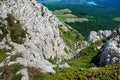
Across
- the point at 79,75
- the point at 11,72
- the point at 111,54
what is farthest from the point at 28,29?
the point at 79,75

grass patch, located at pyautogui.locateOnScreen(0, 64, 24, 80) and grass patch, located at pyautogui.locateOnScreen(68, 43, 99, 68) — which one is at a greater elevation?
grass patch, located at pyautogui.locateOnScreen(0, 64, 24, 80)

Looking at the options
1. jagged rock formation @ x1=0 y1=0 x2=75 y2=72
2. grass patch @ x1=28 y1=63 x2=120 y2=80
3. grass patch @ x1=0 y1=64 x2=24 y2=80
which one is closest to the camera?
grass patch @ x1=28 y1=63 x2=120 y2=80

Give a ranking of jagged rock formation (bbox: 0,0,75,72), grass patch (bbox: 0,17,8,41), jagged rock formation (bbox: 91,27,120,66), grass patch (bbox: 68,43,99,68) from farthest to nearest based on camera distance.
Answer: jagged rock formation (bbox: 0,0,75,72), grass patch (bbox: 0,17,8,41), grass patch (bbox: 68,43,99,68), jagged rock formation (bbox: 91,27,120,66)

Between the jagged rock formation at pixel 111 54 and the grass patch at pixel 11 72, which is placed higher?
the grass patch at pixel 11 72

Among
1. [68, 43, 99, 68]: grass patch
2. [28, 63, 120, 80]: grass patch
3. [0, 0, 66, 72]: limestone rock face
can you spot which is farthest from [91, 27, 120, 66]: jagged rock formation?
[0, 0, 66, 72]: limestone rock face

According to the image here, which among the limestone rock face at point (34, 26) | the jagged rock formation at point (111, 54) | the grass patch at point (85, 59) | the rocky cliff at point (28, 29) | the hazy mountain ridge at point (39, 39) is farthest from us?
the limestone rock face at point (34, 26)

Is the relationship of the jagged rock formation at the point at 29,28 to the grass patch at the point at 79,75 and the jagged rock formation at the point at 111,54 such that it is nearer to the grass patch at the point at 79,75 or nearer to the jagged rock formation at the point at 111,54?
the jagged rock formation at the point at 111,54

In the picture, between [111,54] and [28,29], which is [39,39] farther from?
[111,54]

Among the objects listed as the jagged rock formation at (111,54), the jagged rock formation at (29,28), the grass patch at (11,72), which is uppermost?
the grass patch at (11,72)

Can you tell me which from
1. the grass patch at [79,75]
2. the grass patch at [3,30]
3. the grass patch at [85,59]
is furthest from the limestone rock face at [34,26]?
the grass patch at [79,75]

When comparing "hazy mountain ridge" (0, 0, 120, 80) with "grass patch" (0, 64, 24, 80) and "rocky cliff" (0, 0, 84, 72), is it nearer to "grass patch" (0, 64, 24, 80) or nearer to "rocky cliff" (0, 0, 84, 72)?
"rocky cliff" (0, 0, 84, 72)

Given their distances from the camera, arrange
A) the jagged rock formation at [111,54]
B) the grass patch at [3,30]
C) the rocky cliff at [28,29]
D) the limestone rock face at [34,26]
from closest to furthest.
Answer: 1. the jagged rock formation at [111,54]
2. the grass patch at [3,30]
3. the rocky cliff at [28,29]
4. the limestone rock face at [34,26]

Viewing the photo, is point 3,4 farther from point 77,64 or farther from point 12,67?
point 12,67

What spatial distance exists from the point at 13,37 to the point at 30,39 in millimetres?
8075
